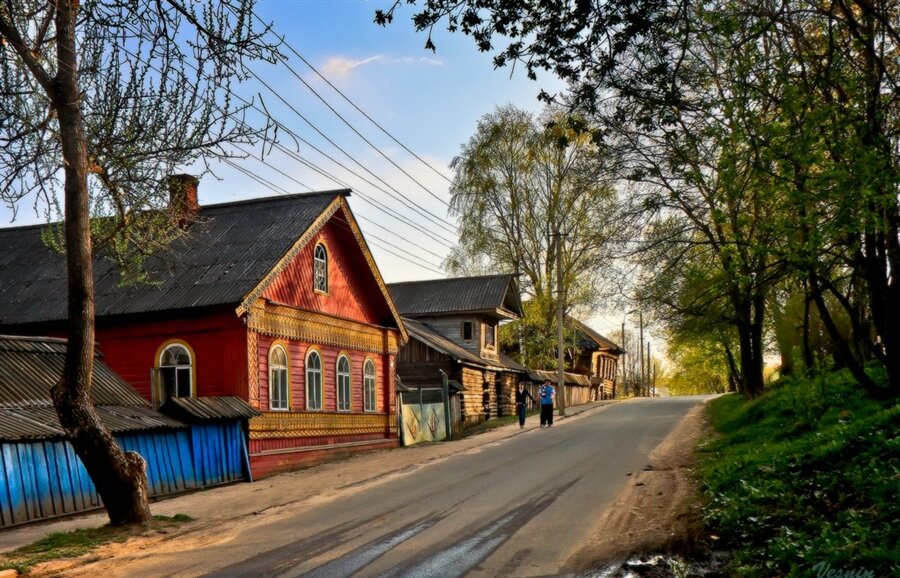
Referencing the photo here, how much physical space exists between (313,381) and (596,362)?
50.9 meters

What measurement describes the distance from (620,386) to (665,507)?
89128 millimetres

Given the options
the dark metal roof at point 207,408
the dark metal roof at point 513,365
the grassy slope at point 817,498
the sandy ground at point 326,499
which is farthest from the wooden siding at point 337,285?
the dark metal roof at point 513,365

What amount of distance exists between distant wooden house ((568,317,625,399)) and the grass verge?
48265 mm

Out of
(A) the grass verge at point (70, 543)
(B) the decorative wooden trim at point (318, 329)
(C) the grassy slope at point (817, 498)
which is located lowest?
(A) the grass verge at point (70, 543)

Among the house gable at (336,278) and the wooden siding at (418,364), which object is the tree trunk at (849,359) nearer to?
the house gable at (336,278)

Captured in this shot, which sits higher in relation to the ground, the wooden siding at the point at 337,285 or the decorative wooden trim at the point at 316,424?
the wooden siding at the point at 337,285

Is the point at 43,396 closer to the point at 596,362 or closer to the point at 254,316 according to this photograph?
the point at 254,316

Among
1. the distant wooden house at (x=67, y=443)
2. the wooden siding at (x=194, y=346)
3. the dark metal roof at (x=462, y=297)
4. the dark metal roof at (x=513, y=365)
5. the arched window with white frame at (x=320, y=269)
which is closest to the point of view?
the distant wooden house at (x=67, y=443)

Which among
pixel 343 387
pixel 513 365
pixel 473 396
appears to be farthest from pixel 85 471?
pixel 513 365

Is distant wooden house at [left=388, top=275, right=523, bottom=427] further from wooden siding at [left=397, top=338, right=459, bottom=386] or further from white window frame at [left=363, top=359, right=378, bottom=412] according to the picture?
white window frame at [left=363, top=359, right=378, bottom=412]

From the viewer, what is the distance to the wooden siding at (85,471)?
12367 mm

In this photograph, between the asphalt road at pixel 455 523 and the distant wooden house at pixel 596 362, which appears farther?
the distant wooden house at pixel 596 362

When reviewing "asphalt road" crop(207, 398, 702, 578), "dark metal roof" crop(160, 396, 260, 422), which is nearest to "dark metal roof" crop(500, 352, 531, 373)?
"asphalt road" crop(207, 398, 702, 578)

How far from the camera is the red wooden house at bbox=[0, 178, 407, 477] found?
1881 cm
